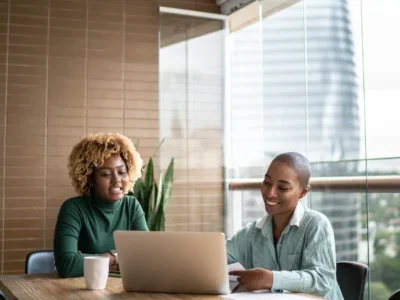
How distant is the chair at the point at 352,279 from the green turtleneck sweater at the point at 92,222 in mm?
1156

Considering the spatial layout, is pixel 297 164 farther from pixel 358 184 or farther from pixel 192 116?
pixel 192 116

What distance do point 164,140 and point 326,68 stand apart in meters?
1.75

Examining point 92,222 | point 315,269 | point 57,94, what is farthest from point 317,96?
point 57,94

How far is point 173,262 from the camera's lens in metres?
2.00

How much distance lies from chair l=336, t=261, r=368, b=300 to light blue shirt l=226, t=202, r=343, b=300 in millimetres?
84

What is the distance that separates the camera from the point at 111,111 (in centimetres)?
500

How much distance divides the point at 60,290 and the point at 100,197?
914 millimetres

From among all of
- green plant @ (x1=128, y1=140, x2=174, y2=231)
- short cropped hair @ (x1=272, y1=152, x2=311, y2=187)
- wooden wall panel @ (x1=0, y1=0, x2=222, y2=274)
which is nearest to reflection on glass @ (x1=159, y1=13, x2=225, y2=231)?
wooden wall panel @ (x1=0, y1=0, x2=222, y2=274)

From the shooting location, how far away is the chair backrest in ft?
10.2

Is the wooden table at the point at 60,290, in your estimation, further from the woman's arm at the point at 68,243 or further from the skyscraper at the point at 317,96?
the skyscraper at the point at 317,96

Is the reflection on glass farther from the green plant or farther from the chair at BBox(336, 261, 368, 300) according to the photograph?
the chair at BBox(336, 261, 368, 300)

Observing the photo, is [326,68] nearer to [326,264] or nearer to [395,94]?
[395,94]

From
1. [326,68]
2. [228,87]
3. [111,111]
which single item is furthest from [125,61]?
[326,68]

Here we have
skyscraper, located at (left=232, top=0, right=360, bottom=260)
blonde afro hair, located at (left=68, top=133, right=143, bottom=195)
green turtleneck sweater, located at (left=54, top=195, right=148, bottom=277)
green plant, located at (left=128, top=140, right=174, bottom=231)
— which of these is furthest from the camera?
green plant, located at (left=128, top=140, right=174, bottom=231)
